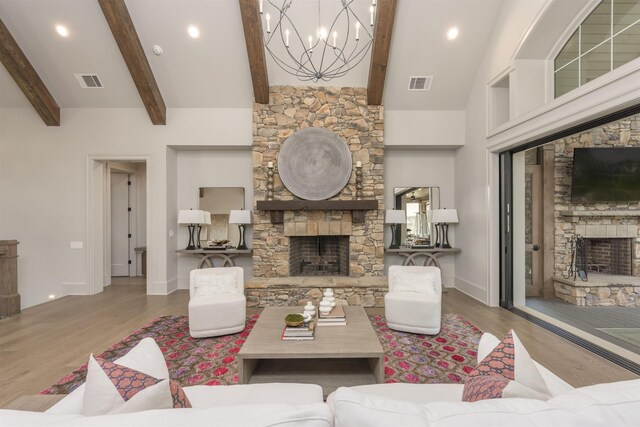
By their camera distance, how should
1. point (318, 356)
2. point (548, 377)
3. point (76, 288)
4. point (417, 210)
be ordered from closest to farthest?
point (548, 377)
point (318, 356)
point (76, 288)
point (417, 210)

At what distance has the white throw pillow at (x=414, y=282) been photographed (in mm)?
3572

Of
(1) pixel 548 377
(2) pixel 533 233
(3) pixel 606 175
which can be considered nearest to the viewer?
(1) pixel 548 377

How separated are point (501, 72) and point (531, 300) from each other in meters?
3.36

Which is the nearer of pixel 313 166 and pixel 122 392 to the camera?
pixel 122 392

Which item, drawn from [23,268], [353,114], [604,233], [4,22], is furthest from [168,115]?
[604,233]

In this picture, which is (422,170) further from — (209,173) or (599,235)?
(209,173)

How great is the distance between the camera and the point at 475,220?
4969 mm

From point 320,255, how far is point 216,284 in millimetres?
2420

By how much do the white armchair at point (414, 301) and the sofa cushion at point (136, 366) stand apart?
103 inches

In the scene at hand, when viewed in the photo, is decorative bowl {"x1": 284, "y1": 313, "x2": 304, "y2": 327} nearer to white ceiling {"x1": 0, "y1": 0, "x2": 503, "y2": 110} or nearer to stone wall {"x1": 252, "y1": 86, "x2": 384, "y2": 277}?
stone wall {"x1": 252, "y1": 86, "x2": 384, "y2": 277}

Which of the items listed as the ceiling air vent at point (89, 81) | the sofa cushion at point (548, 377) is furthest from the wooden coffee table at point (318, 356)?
the ceiling air vent at point (89, 81)

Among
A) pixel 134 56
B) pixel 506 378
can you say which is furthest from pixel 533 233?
pixel 134 56

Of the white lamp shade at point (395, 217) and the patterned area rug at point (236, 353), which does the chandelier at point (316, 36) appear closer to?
the white lamp shade at point (395, 217)

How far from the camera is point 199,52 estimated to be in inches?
180
